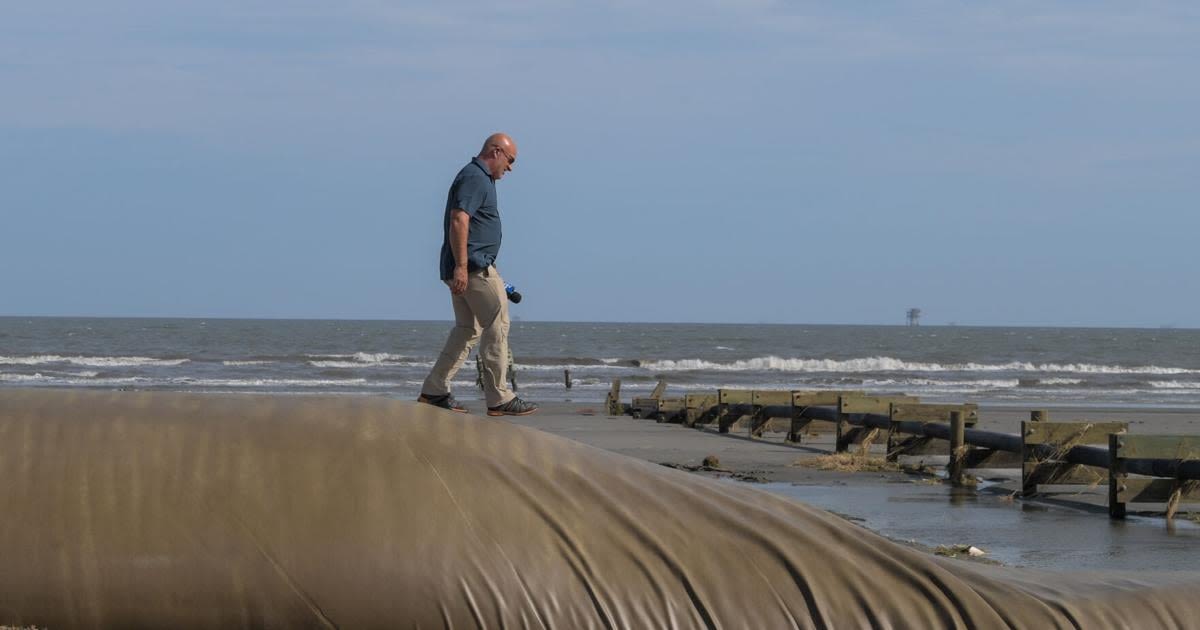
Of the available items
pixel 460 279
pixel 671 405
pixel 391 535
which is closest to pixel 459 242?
pixel 460 279

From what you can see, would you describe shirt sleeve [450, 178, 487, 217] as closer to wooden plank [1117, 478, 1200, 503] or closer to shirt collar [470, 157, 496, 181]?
shirt collar [470, 157, 496, 181]

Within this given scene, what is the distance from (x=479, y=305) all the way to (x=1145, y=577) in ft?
14.6

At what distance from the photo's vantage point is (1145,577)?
16.4 feet

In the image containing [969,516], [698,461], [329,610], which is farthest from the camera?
[698,461]

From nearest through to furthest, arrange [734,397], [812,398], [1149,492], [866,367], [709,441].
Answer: [1149,492] → [709,441] → [812,398] → [734,397] → [866,367]

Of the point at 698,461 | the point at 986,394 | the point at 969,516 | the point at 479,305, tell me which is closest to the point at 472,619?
the point at 479,305

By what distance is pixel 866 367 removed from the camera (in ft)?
219

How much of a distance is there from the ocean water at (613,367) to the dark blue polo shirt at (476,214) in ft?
81.3

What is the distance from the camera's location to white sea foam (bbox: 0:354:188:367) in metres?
54.7

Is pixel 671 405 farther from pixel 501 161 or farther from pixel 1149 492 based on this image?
pixel 501 161

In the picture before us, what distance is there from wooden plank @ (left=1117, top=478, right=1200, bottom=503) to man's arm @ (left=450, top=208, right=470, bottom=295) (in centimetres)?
524

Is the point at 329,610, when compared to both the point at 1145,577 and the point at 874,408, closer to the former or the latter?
the point at 1145,577

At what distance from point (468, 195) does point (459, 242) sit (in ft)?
0.94

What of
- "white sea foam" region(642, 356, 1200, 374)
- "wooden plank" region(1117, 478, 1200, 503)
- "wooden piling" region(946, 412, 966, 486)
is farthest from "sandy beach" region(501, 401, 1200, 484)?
"white sea foam" region(642, 356, 1200, 374)
